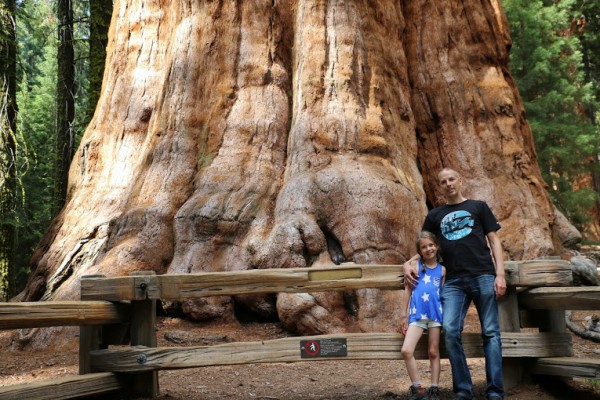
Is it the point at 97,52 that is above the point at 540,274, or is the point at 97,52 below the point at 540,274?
above

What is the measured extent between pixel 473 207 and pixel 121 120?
7.99 metres

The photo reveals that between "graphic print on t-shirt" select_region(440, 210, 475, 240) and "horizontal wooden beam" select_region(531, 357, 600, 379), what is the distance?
4.63 feet

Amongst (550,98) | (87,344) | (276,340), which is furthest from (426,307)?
(550,98)

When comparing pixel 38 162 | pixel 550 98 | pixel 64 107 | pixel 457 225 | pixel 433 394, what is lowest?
pixel 433 394

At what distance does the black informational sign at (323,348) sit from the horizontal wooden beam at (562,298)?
1688 mm

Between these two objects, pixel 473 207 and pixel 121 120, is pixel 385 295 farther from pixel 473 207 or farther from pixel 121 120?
pixel 121 120

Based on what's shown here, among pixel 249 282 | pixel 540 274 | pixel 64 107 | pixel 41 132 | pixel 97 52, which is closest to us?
pixel 540 274

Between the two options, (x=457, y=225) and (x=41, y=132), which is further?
(x=41, y=132)

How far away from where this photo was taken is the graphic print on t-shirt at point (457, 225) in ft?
16.7

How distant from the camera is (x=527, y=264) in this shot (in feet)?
17.0

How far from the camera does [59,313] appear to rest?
15.9 feet

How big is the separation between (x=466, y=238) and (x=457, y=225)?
136 mm

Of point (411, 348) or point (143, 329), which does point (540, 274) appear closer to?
point (411, 348)

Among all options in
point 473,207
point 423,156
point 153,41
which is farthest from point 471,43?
point 473,207
